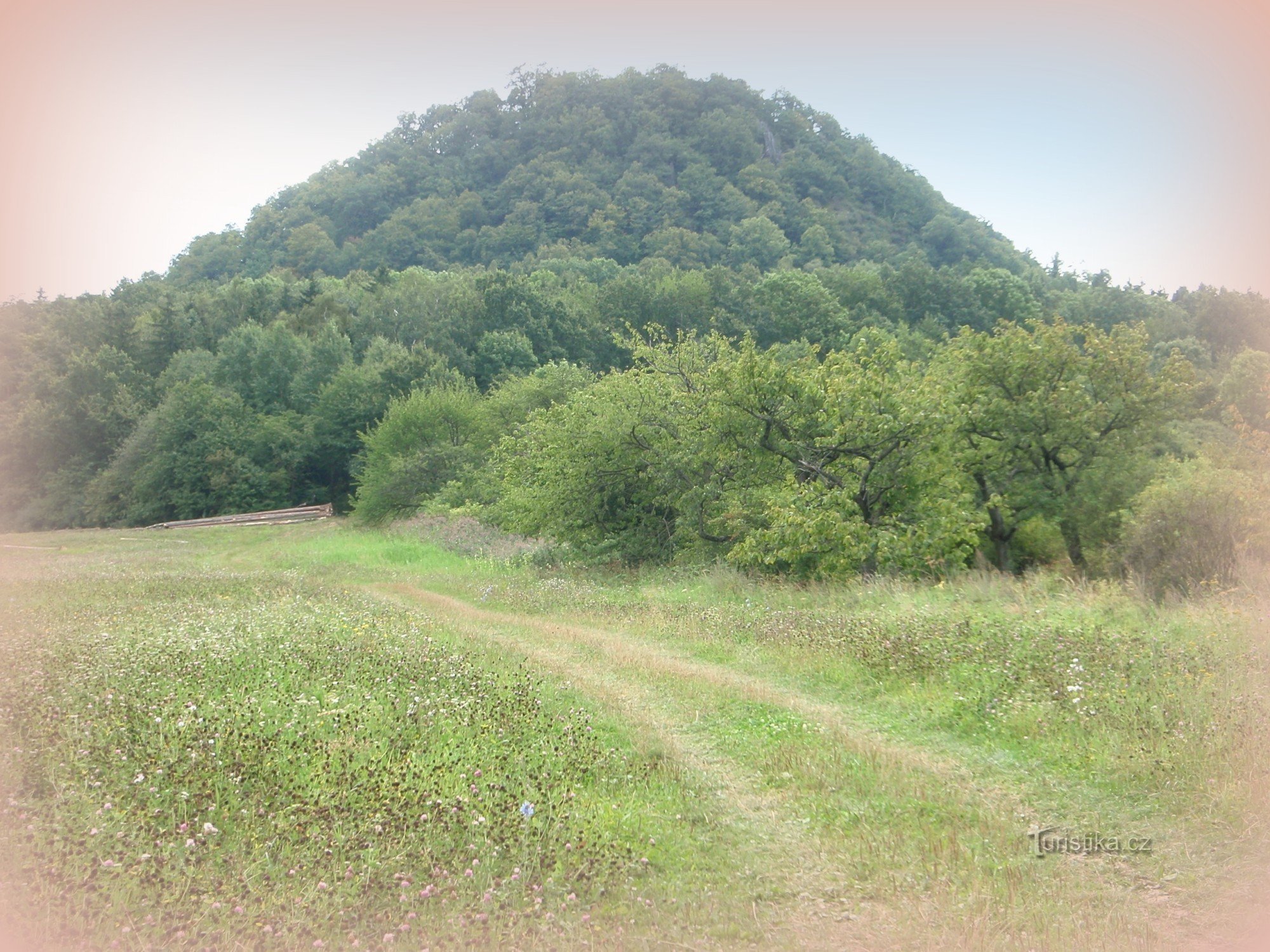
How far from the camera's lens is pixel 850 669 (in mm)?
11117

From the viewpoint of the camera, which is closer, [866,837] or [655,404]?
[866,837]

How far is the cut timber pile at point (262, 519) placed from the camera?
52625mm

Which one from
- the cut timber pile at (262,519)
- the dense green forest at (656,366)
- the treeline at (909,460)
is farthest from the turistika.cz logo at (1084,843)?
the cut timber pile at (262,519)

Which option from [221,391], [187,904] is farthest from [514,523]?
[221,391]

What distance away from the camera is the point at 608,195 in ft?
389

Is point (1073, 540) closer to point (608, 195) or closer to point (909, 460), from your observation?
point (909, 460)

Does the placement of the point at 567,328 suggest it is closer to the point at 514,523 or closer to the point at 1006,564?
the point at 514,523

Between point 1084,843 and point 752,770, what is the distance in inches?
98.1

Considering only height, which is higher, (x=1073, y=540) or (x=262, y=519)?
(x=1073, y=540)

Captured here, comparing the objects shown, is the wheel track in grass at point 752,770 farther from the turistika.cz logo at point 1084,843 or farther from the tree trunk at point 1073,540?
the tree trunk at point 1073,540

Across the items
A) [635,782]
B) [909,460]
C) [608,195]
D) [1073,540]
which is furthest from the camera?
[608,195]

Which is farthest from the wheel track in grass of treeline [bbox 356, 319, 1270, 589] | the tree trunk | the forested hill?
the forested hill

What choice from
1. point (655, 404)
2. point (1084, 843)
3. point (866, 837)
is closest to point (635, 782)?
point (866, 837)

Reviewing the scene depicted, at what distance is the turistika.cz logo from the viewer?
6.00 m
